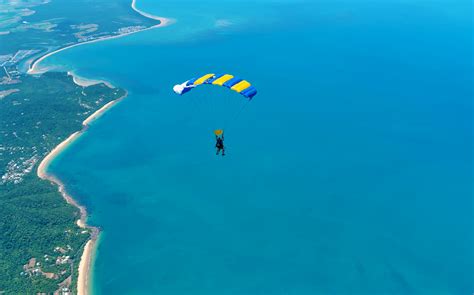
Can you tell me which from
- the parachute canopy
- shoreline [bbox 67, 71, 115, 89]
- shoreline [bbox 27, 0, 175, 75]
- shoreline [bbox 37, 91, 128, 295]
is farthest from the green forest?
the parachute canopy

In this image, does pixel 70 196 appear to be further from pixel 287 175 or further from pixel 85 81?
pixel 85 81

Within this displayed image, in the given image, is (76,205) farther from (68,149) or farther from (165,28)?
(165,28)

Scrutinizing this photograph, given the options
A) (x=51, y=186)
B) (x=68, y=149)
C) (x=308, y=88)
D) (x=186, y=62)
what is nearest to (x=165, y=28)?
(x=186, y=62)

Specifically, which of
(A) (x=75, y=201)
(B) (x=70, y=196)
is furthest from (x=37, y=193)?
(A) (x=75, y=201)

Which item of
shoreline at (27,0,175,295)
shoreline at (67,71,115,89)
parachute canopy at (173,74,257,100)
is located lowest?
shoreline at (27,0,175,295)

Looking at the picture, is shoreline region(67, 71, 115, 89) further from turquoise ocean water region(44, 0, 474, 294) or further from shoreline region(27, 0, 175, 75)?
shoreline region(27, 0, 175, 75)
